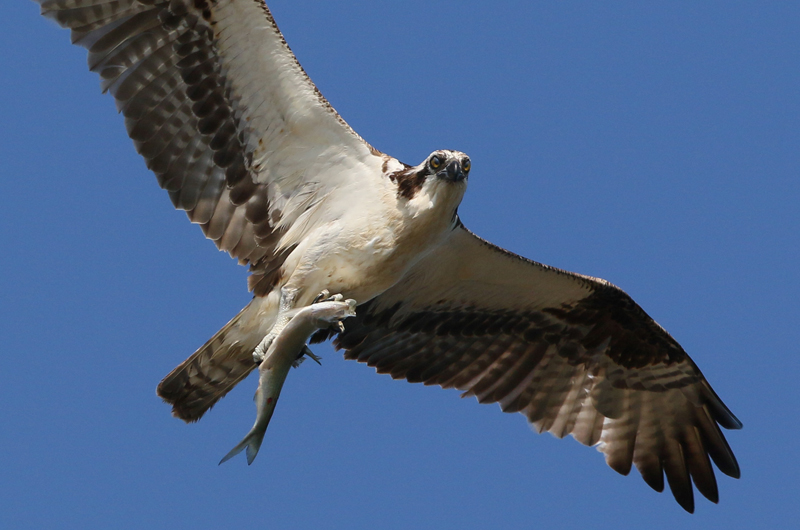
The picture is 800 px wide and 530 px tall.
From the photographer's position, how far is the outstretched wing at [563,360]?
34.5 ft

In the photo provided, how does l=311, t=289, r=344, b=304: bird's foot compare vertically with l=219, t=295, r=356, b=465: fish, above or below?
above

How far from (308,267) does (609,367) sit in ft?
12.1

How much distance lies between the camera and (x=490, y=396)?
36.1 feet

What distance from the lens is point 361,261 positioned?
354 inches

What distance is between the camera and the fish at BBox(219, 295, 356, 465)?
8109mm

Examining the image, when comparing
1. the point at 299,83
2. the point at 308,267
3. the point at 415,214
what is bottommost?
the point at 308,267

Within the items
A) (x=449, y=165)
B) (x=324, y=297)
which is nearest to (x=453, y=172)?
(x=449, y=165)

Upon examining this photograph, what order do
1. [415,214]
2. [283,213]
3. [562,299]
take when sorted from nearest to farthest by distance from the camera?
[415,214]
[283,213]
[562,299]

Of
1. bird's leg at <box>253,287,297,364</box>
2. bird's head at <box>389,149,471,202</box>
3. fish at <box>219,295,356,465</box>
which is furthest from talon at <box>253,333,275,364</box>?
bird's head at <box>389,149,471,202</box>

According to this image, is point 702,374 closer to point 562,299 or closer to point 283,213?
point 562,299

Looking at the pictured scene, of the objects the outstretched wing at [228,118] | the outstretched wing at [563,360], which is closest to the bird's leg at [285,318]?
the outstretched wing at [228,118]

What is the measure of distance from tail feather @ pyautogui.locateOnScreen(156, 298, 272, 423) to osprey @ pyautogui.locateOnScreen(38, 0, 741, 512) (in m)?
0.01

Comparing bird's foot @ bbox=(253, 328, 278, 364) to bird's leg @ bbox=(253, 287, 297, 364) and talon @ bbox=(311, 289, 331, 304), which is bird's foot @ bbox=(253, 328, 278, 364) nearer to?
bird's leg @ bbox=(253, 287, 297, 364)

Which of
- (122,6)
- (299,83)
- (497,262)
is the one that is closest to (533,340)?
(497,262)
